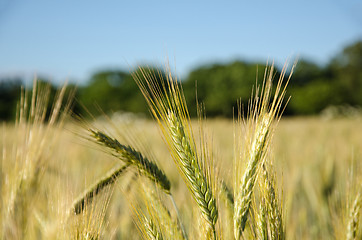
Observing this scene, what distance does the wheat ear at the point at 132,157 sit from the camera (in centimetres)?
81

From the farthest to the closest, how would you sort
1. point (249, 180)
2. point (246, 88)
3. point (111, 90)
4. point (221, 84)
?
point (111, 90) → point (221, 84) → point (246, 88) → point (249, 180)

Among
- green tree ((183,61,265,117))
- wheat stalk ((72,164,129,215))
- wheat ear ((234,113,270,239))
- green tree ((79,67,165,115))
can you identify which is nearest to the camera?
wheat ear ((234,113,270,239))

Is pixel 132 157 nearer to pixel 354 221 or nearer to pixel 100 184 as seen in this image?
pixel 100 184

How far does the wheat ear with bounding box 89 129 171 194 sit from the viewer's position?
0.81 m

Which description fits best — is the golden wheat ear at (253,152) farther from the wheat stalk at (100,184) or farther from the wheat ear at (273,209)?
the wheat stalk at (100,184)

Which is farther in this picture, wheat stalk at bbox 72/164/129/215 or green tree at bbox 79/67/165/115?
green tree at bbox 79/67/165/115

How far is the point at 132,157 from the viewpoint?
32.6 inches

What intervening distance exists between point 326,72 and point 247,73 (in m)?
12.9

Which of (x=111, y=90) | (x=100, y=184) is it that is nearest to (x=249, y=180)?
(x=100, y=184)

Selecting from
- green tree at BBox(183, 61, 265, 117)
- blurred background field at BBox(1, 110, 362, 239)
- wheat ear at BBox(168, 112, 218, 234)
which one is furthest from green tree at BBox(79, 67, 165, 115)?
wheat ear at BBox(168, 112, 218, 234)

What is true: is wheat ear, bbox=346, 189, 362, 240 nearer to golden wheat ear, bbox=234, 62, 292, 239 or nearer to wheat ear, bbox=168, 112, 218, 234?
golden wheat ear, bbox=234, 62, 292, 239

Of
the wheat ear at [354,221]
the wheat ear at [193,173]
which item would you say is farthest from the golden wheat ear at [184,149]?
the wheat ear at [354,221]

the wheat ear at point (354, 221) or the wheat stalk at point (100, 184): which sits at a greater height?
the wheat stalk at point (100, 184)

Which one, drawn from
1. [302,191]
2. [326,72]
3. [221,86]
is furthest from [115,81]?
[302,191]
